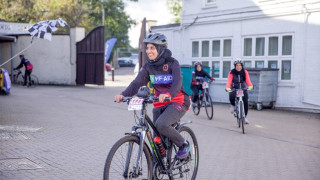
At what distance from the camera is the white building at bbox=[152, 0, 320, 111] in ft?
44.8

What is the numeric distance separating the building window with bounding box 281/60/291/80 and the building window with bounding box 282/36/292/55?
0.32 m

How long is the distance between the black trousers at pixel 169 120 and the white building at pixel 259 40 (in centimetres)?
996

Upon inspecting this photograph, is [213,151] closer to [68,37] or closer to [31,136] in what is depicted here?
[31,136]

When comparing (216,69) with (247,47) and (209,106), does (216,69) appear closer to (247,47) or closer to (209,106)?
(247,47)

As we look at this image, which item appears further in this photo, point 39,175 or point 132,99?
point 39,175

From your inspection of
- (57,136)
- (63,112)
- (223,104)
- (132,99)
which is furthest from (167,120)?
(223,104)

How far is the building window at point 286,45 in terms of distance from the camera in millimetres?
14430

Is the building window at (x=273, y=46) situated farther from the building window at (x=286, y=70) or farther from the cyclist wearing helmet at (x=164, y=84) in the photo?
the cyclist wearing helmet at (x=164, y=84)

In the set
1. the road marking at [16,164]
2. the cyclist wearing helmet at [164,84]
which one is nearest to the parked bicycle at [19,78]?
the road marking at [16,164]

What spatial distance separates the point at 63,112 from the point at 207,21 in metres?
7.71

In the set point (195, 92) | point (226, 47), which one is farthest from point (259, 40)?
point (195, 92)

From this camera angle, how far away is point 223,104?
16.3 m

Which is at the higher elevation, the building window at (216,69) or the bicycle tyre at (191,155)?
the building window at (216,69)

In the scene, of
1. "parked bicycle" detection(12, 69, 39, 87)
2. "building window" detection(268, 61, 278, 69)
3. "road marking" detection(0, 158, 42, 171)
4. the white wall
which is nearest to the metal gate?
the white wall
